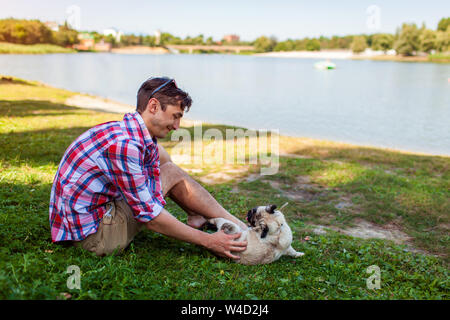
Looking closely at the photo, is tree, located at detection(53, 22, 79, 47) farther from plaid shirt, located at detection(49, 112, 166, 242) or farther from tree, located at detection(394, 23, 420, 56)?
plaid shirt, located at detection(49, 112, 166, 242)

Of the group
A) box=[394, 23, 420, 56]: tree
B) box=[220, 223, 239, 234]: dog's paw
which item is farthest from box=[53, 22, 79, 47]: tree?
box=[220, 223, 239, 234]: dog's paw

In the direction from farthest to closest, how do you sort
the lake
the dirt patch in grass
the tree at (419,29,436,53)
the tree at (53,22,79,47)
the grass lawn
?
the tree at (53,22,79,47) < the tree at (419,29,436,53) < the lake < the dirt patch in grass < the grass lawn

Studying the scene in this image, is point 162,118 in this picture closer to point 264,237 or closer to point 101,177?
point 101,177

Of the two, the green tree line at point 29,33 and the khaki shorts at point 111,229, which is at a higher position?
the green tree line at point 29,33

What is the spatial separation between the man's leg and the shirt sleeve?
2.28ft

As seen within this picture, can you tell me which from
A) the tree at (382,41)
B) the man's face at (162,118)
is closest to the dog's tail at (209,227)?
the man's face at (162,118)

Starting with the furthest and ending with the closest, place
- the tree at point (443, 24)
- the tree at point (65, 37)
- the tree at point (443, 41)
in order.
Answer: the tree at point (65, 37)
the tree at point (443, 24)
the tree at point (443, 41)

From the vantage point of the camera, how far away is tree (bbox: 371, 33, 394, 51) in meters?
89.9

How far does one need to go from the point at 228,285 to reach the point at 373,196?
4504 mm

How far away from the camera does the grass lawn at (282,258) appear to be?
3.13 m

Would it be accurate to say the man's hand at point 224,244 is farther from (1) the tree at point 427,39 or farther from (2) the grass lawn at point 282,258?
(1) the tree at point 427,39

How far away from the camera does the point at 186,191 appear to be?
4070 millimetres
